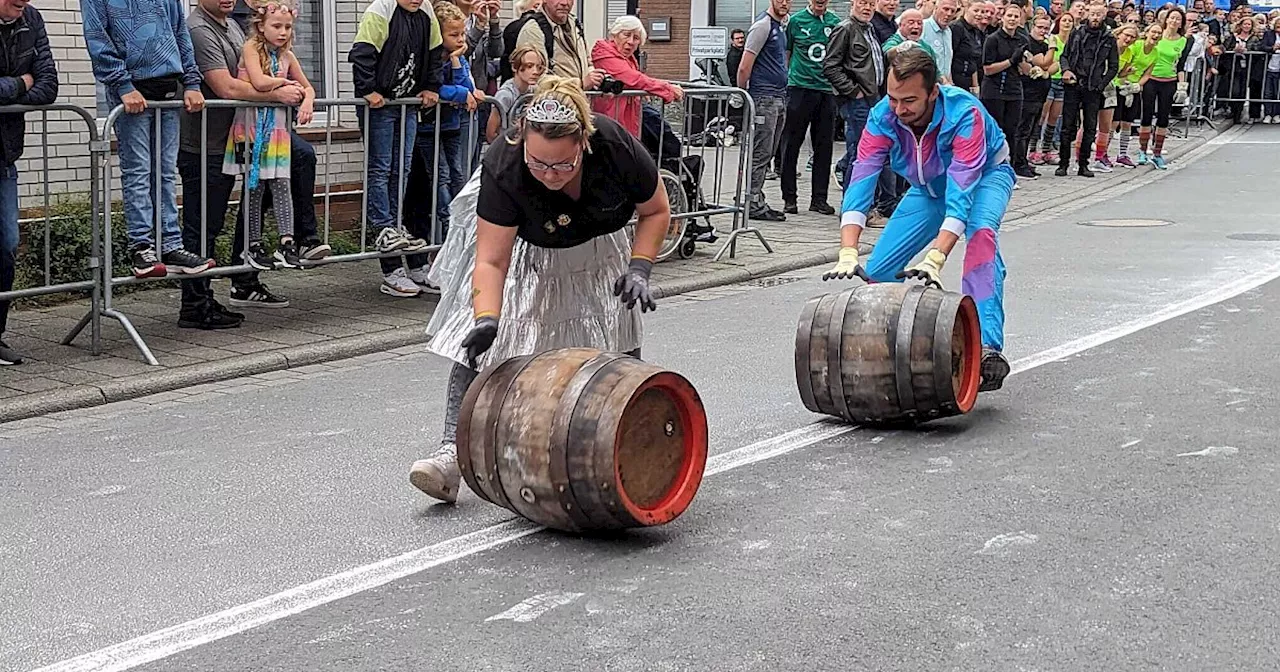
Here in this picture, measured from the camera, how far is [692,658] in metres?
4.30

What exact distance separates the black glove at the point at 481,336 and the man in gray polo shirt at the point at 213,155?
4068mm

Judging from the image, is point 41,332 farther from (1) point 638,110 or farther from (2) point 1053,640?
(2) point 1053,640

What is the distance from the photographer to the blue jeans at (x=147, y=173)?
856 cm

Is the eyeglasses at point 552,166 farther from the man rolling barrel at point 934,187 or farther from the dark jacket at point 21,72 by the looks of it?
the dark jacket at point 21,72

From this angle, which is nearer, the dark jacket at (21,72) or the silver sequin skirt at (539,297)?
the silver sequin skirt at (539,297)

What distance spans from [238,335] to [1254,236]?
8.99 metres

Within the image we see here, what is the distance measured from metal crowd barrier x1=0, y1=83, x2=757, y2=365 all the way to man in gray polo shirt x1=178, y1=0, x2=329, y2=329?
6cm

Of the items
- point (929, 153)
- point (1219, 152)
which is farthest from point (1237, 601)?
point (1219, 152)

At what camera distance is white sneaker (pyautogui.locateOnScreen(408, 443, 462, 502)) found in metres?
5.66

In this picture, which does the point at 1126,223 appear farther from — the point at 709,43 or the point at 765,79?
the point at 709,43

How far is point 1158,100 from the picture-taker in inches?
856

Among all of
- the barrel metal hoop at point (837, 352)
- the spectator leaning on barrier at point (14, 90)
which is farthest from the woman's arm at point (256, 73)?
the barrel metal hoop at point (837, 352)

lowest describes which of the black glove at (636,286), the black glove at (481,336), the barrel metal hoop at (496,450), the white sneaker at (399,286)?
the white sneaker at (399,286)

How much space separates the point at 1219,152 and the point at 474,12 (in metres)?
15.7
